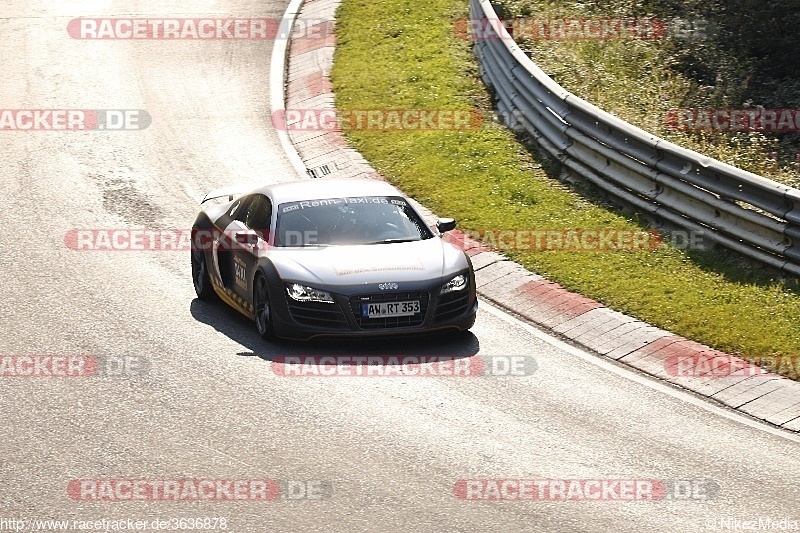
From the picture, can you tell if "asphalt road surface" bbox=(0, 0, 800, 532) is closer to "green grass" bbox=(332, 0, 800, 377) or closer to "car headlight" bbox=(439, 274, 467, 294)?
"car headlight" bbox=(439, 274, 467, 294)

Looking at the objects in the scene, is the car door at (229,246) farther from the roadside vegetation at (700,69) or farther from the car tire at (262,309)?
the roadside vegetation at (700,69)

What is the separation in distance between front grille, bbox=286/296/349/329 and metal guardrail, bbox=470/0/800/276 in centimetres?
477

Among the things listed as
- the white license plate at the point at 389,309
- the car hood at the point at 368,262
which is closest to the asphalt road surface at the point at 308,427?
the white license plate at the point at 389,309

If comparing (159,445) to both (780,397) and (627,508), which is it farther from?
(780,397)

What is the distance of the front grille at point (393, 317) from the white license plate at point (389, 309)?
0.10 feet

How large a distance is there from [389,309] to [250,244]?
1.87 metres

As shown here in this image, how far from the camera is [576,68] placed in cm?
2011

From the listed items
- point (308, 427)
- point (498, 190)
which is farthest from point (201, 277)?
point (498, 190)

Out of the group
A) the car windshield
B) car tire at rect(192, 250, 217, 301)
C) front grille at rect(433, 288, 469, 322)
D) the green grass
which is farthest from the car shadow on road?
the green grass

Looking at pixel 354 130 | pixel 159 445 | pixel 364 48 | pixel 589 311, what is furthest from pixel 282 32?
pixel 159 445

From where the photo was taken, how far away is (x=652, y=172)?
1524 cm

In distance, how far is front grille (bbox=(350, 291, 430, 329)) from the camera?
38.4 feet

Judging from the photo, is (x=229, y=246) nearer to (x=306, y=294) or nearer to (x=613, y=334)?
(x=306, y=294)

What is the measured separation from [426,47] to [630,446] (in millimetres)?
13879
